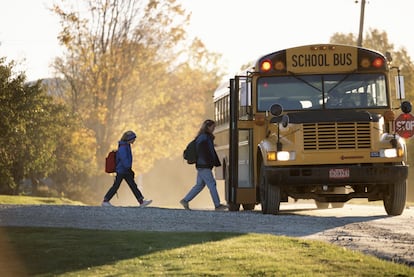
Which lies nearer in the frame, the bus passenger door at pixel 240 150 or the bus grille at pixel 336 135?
the bus grille at pixel 336 135

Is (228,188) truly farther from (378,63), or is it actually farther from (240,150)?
(378,63)

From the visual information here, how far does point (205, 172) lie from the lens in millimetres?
21547

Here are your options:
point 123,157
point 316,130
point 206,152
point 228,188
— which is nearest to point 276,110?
point 316,130

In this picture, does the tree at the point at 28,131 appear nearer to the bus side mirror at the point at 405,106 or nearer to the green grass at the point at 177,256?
the bus side mirror at the point at 405,106

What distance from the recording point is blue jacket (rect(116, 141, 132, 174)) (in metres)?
22.4

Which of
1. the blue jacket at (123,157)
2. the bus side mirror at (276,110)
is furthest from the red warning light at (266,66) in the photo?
the blue jacket at (123,157)

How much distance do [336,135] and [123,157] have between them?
5.70 m

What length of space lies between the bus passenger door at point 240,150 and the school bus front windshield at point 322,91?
1.41ft

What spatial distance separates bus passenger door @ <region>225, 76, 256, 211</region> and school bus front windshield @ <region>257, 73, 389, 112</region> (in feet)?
1.41

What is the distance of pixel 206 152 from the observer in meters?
21.3

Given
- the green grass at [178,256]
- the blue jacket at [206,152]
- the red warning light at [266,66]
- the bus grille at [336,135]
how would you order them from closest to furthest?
the green grass at [178,256] → the bus grille at [336,135] → the red warning light at [266,66] → the blue jacket at [206,152]

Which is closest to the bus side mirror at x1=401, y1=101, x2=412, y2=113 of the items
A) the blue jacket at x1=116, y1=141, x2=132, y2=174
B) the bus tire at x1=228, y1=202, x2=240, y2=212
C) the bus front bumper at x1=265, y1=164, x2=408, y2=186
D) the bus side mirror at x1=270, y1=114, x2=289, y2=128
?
the bus front bumper at x1=265, y1=164, x2=408, y2=186

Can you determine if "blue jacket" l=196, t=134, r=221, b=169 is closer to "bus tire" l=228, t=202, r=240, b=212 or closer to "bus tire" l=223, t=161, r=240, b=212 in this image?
"bus tire" l=223, t=161, r=240, b=212

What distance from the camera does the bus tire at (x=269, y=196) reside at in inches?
728
